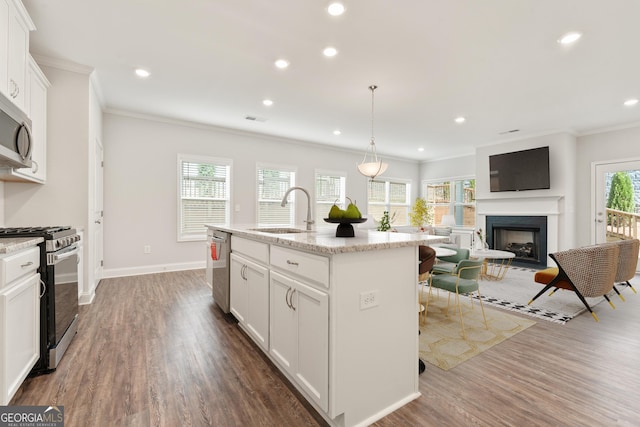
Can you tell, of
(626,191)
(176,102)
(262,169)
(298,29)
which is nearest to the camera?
(298,29)

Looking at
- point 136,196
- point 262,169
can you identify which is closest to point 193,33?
point 136,196

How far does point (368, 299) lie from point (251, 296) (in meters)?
1.17

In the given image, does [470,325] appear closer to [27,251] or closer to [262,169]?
[27,251]

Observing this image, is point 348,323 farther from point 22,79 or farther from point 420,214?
point 420,214

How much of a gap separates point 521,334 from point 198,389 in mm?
2707

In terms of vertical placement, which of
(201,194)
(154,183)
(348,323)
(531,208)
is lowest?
(348,323)

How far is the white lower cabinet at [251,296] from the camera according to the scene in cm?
214

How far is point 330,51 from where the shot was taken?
300cm

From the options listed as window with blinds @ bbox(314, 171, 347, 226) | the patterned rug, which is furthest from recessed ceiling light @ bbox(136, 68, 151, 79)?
the patterned rug

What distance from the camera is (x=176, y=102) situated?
14.8 ft

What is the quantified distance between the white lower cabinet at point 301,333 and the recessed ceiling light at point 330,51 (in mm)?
2260

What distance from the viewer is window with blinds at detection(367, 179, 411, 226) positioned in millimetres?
8359

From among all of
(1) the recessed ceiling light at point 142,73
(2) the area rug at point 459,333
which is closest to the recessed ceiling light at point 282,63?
(1) the recessed ceiling light at point 142,73

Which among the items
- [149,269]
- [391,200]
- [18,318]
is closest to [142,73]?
[18,318]
